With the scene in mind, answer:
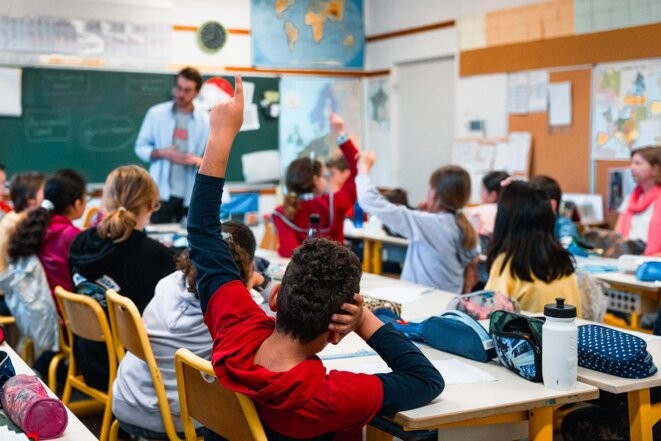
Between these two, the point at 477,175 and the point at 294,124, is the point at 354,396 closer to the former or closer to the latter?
the point at 477,175

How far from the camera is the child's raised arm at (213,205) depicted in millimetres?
1771

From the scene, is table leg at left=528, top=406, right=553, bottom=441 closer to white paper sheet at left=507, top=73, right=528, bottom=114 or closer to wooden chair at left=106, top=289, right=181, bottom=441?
wooden chair at left=106, top=289, right=181, bottom=441

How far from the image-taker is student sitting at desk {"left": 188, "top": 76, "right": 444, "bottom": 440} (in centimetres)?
161

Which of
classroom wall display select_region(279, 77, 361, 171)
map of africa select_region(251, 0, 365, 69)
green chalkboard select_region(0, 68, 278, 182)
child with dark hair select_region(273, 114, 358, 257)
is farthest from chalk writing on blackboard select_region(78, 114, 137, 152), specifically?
child with dark hair select_region(273, 114, 358, 257)

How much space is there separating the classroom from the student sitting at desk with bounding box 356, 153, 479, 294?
1 cm

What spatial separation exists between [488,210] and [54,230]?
2.46 metres

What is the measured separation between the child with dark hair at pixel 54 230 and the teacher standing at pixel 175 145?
201 centimetres

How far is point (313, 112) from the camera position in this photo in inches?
332

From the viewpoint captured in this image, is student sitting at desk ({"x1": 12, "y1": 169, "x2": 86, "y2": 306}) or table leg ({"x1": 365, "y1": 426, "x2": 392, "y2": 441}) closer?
table leg ({"x1": 365, "y1": 426, "x2": 392, "y2": 441})

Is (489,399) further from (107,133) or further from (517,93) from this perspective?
(107,133)

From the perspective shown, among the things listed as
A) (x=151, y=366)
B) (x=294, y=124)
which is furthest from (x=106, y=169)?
(x=151, y=366)

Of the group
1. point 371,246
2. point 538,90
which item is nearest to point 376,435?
point 371,246

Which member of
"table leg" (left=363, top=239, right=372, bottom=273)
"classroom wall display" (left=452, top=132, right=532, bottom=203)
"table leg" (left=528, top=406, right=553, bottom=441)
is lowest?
"table leg" (left=363, top=239, right=372, bottom=273)

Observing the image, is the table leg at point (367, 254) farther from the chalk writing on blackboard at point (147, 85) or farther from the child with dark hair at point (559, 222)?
the chalk writing on blackboard at point (147, 85)
